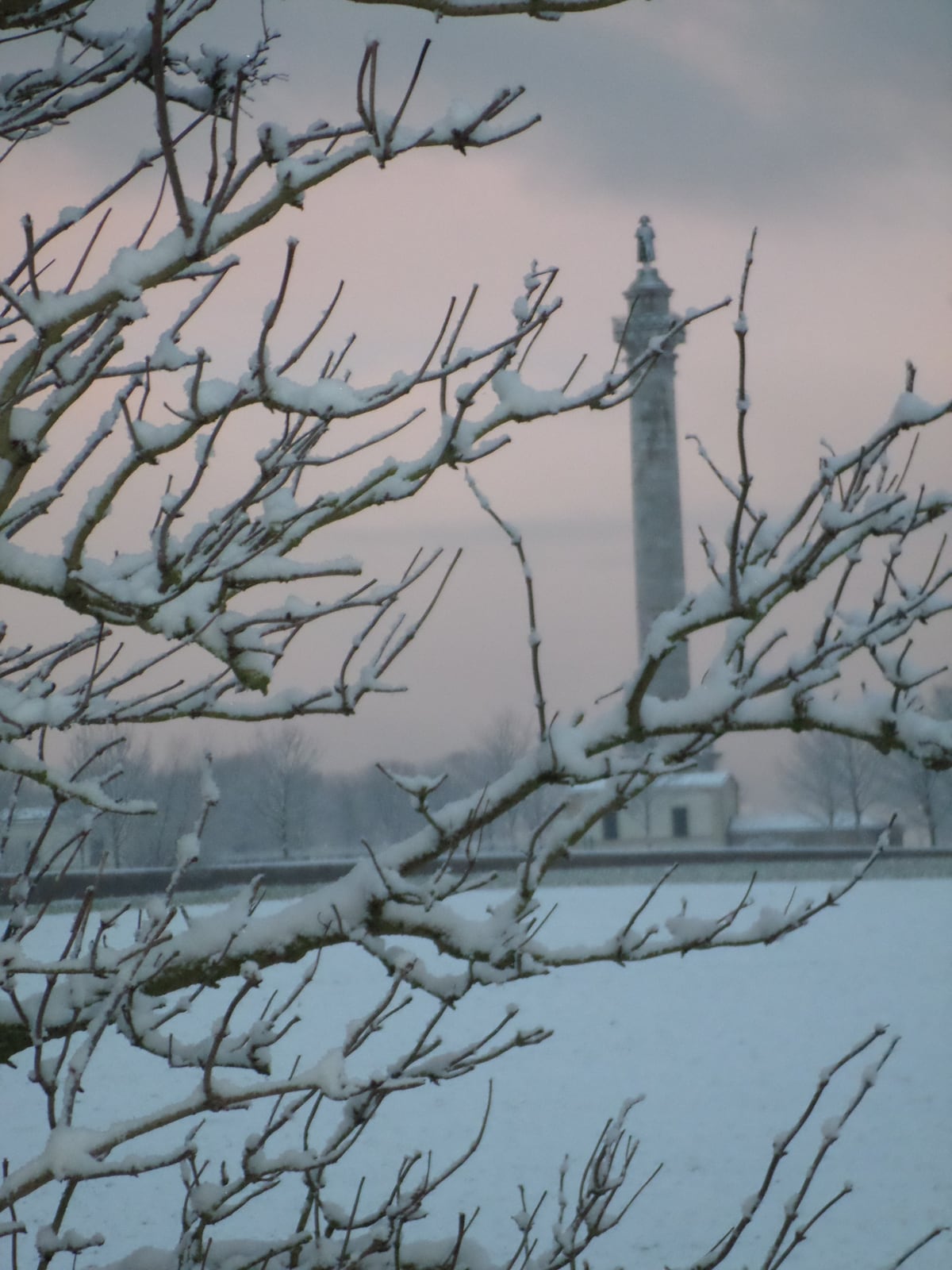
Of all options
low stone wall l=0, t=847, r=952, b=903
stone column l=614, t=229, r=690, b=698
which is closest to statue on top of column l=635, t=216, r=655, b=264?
stone column l=614, t=229, r=690, b=698

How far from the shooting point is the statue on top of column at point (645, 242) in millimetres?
37469

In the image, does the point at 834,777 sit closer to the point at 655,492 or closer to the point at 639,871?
the point at 655,492

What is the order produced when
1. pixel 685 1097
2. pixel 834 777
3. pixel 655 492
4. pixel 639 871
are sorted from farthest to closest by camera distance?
pixel 834 777, pixel 655 492, pixel 639 871, pixel 685 1097

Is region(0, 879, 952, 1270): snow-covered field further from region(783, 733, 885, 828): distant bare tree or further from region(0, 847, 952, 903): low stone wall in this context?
region(783, 733, 885, 828): distant bare tree

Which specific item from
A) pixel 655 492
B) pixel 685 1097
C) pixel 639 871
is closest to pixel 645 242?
pixel 655 492

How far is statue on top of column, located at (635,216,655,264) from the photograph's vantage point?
123 ft

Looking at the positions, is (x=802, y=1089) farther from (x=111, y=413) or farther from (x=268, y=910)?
(x=111, y=413)

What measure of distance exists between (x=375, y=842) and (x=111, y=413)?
4286 cm

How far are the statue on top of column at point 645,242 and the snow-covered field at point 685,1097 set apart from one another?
83.5ft

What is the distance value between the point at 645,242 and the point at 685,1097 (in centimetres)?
3034

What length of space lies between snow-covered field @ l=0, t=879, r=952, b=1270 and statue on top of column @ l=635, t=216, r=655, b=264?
1002 inches

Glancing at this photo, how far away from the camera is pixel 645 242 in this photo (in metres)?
→ 37.5

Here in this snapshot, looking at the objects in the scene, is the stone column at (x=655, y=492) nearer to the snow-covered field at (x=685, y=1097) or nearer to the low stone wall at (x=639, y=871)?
the low stone wall at (x=639, y=871)

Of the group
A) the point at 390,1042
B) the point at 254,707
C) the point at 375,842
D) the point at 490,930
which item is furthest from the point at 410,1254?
the point at 375,842
